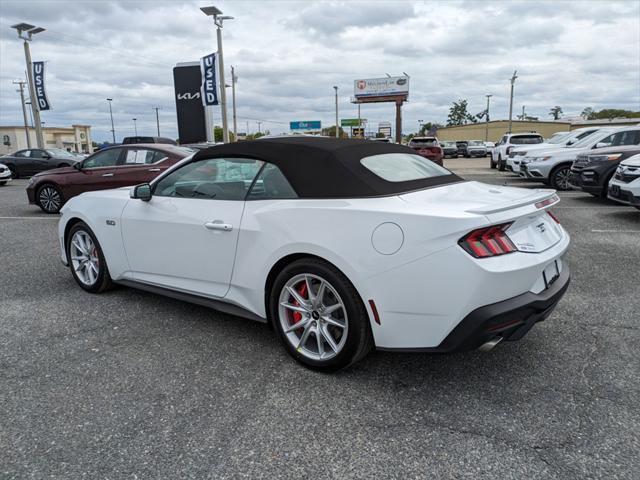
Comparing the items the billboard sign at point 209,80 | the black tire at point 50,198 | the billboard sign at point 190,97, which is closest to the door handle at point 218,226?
the black tire at point 50,198

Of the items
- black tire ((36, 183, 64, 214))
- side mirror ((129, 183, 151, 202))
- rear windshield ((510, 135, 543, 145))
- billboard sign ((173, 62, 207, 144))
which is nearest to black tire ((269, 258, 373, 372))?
side mirror ((129, 183, 151, 202))

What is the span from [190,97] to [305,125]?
4314 centimetres

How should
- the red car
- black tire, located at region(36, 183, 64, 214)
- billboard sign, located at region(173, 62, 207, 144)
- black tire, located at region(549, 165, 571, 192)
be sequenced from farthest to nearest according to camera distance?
billboard sign, located at region(173, 62, 207, 144) < the red car < black tire, located at region(549, 165, 571, 192) < black tire, located at region(36, 183, 64, 214)

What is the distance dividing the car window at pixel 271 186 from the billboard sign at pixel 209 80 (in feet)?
67.9

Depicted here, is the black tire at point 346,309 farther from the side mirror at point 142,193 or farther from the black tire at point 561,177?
the black tire at point 561,177

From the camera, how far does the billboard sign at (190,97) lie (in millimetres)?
24484

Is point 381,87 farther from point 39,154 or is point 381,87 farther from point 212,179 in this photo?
point 212,179

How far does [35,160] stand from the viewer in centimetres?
2075

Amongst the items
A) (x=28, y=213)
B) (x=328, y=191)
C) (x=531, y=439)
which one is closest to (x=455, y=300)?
(x=531, y=439)

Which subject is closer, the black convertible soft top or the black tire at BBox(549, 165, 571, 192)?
the black convertible soft top

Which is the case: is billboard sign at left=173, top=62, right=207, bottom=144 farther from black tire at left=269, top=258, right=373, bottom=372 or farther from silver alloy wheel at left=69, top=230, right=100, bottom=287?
black tire at left=269, top=258, right=373, bottom=372

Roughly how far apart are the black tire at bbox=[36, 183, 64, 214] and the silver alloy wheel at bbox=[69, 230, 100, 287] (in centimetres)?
601

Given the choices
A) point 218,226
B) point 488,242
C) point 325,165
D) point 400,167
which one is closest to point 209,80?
point 218,226

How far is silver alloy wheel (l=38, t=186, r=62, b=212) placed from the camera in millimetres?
9930
